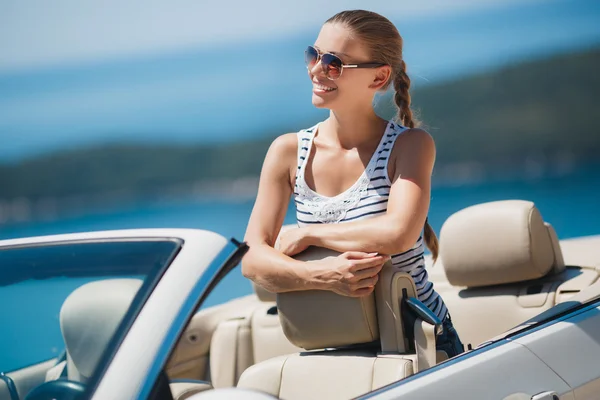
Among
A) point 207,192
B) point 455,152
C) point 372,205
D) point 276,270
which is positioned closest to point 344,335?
point 276,270

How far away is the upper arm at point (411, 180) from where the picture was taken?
8.24ft

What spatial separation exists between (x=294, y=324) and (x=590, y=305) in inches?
33.7

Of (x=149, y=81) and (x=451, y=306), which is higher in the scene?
(x=451, y=306)

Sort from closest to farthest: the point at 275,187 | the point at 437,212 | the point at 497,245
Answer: the point at 275,187
the point at 497,245
the point at 437,212

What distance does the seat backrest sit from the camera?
2.41 m

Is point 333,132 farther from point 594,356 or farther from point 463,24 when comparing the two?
point 463,24

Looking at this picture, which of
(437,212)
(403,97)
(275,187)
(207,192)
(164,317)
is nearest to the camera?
(164,317)

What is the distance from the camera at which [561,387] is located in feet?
7.47

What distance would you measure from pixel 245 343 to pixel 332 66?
1.47 metres

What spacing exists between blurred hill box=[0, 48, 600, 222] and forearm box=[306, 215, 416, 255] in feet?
68.3

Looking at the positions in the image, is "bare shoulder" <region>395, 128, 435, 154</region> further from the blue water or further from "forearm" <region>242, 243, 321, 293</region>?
the blue water

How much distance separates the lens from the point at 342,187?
106 inches

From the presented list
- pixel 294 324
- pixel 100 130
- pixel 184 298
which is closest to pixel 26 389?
pixel 184 298

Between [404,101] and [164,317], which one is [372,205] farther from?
[164,317]
